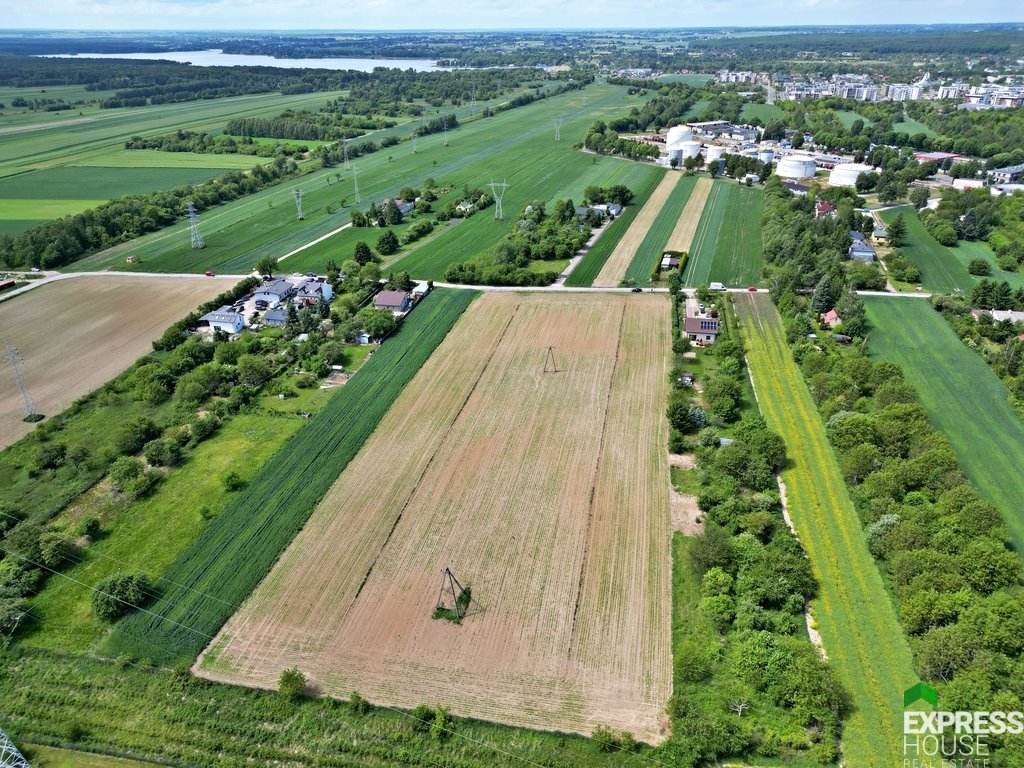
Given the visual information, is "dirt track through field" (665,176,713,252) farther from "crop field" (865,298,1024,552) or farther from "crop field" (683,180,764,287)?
"crop field" (865,298,1024,552)

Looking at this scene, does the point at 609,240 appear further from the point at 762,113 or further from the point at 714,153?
the point at 762,113

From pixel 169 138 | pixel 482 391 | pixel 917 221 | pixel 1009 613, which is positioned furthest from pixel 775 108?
pixel 1009 613

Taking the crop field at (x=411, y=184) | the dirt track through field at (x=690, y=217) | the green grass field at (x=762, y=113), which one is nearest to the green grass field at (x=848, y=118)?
the green grass field at (x=762, y=113)

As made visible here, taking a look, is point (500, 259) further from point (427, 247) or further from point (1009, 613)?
point (1009, 613)

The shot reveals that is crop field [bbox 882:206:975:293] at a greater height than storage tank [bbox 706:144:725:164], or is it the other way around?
storage tank [bbox 706:144:725:164]

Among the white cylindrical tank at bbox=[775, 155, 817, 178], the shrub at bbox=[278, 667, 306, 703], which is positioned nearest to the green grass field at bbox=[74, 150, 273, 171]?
the white cylindrical tank at bbox=[775, 155, 817, 178]

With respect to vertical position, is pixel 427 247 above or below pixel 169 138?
below
